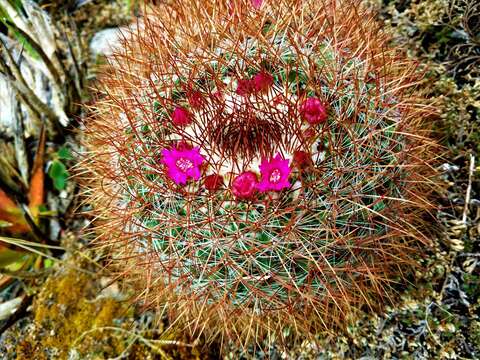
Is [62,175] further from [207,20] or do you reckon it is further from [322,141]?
[322,141]

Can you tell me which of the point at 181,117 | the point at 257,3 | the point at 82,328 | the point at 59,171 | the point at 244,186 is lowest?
the point at 82,328

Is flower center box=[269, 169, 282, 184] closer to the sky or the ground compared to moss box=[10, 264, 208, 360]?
closer to the sky

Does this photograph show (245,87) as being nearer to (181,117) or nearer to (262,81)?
(262,81)

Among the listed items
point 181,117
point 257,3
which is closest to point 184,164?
point 181,117

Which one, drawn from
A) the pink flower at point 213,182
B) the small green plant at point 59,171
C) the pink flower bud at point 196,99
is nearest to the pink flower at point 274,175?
the pink flower at point 213,182

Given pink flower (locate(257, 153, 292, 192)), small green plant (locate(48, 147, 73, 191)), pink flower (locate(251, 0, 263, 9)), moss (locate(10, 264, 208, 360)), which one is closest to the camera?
pink flower (locate(257, 153, 292, 192))

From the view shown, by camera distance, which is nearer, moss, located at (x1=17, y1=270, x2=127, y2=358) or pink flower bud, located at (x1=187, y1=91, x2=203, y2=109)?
pink flower bud, located at (x1=187, y1=91, x2=203, y2=109)

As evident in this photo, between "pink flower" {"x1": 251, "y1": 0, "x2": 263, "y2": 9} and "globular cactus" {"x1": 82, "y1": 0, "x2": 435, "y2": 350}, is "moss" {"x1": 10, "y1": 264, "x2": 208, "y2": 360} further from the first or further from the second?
"pink flower" {"x1": 251, "y1": 0, "x2": 263, "y2": 9}

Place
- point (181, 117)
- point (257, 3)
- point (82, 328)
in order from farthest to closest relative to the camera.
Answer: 1. point (82, 328)
2. point (257, 3)
3. point (181, 117)

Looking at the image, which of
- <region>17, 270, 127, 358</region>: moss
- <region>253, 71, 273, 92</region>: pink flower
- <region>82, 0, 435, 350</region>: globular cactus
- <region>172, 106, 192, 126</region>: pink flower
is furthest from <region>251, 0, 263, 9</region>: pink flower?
<region>17, 270, 127, 358</region>: moss
